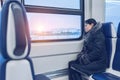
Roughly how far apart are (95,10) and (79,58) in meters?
0.92

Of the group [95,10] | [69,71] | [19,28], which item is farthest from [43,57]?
[19,28]

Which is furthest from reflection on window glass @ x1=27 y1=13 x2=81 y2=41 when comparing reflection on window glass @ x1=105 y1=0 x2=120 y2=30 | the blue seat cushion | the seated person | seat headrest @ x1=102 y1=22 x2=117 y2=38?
the blue seat cushion

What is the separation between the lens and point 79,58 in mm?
2861

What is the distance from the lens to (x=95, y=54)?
2.68m

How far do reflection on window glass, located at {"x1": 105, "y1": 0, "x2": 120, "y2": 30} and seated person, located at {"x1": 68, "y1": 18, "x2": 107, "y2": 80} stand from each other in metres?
0.72

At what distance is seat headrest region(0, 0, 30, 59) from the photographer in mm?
1156

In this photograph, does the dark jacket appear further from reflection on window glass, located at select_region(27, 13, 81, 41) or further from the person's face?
reflection on window glass, located at select_region(27, 13, 81, 41)

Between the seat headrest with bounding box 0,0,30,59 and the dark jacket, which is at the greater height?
the seat headrest with bounding box 0,0,30,59

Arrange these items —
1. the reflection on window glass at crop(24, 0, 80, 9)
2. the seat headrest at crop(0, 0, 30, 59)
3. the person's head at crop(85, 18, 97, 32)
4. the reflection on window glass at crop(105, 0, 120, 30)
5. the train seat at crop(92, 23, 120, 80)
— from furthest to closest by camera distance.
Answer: the reflection on window glass at crop(105, 0, 120, 30)
the person's head at crop(85, 18, 97, 32)
the train seat at crop(92, 23, 120, 80)
the reflection on window glass at crop(24, 0, 80, 9)
the seat headrest at crop(0, 0, 30, 59)

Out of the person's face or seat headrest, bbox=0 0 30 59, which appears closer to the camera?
seat headrest, bbox=0 0 30 59

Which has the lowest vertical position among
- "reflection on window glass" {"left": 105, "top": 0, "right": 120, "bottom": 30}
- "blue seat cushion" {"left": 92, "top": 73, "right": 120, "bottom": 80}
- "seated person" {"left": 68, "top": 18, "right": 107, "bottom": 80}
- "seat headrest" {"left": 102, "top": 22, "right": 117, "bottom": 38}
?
"blue seat cushion" {"left": 92, "top": 73, "right": 120, "bottom": 80}

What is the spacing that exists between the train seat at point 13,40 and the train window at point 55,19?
4.41 feet

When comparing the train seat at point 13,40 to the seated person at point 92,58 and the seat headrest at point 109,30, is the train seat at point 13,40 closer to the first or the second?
the seated person at point 92,58

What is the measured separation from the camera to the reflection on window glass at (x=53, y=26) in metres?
2.65
